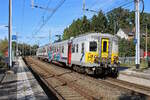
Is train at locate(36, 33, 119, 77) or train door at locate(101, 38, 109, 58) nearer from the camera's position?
train at locate(36, 33, 119, 77)

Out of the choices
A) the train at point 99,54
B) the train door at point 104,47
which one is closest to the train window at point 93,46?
the train at point 99,54

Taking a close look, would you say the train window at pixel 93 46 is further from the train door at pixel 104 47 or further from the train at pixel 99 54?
the train door at pixel 104 47

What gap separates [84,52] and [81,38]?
160 centimetres

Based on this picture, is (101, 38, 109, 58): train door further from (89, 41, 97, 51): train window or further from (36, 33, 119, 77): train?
(89, 41, 97, 51): train window

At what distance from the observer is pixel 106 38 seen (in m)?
17.9

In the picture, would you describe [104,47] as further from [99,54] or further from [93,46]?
[93,46]

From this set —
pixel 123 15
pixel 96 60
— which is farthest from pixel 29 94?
pixel 123 15

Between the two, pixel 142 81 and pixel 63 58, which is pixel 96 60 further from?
pixel 63 58

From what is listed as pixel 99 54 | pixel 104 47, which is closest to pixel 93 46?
pixel 99 54

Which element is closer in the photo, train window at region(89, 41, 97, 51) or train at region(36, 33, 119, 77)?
train at region(36, 33, 119, 77)

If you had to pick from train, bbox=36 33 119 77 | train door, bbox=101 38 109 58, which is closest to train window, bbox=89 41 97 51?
train, bbox=36 33 119 77

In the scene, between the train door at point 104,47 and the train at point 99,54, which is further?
the train door at point 104,47

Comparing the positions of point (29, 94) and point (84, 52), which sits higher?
point (84, 52)

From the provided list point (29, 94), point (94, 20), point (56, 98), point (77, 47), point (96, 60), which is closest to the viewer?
point (29, 94)
